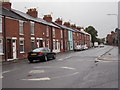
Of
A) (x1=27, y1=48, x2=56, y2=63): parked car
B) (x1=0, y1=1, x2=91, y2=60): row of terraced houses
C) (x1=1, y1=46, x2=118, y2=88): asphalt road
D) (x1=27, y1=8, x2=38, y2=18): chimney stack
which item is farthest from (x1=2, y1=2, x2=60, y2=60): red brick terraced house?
(x1=1, y1=46, x2=118, y2=88): asphalt road

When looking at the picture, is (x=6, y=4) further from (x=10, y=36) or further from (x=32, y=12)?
(x=32, y=12)

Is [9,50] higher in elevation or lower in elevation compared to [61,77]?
higher

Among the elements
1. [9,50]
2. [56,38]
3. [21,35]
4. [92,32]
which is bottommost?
[9,50]

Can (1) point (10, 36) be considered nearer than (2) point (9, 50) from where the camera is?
No

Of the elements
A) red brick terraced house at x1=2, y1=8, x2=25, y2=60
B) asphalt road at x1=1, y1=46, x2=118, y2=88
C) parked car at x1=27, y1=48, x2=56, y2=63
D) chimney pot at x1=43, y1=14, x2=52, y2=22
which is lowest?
asphalt road at x1=1, y1=46, x2=118, y2=88

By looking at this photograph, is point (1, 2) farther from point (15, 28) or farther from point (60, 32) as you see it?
point (60, 32)

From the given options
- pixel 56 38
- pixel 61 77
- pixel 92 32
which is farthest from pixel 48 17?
pixel 92 32

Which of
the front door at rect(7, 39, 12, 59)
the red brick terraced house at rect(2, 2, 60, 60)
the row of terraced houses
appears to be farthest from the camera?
the red brick terraced house at rect(2, 2, 60, 60)

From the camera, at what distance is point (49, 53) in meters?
22.2

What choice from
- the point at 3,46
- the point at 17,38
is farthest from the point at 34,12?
the point at 3,46

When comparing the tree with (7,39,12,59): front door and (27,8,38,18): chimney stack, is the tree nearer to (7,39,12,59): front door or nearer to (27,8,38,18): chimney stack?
(27,8,38,18): chimney stack

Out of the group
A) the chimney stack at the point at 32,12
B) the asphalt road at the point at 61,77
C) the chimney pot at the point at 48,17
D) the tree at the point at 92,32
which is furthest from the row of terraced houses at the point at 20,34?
the tree at the point at 92,32

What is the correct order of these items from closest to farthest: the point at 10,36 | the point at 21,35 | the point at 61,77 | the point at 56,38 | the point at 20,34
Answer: the point at 61,77 → the point at 10,36 → the point at 20,34 → the point at 21,35 → the point at 56,38

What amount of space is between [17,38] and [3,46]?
11.3 feet
